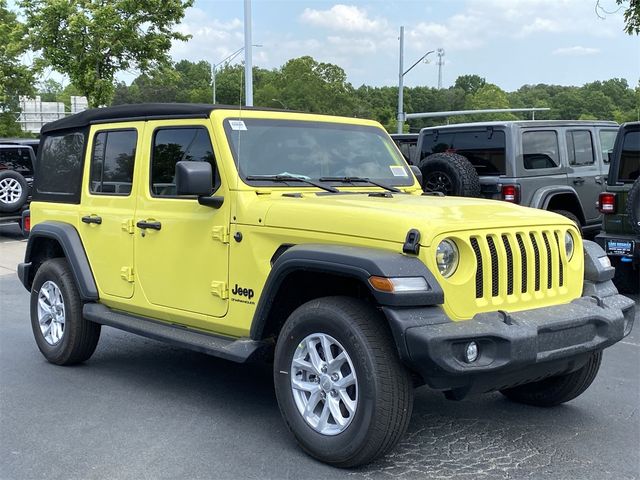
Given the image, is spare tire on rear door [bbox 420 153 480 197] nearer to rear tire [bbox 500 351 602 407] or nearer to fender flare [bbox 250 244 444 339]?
rear tire [bbox 500 351 602 407]

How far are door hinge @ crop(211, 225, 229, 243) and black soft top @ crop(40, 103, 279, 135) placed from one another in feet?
2.61

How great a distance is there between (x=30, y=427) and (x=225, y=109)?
7.68ft

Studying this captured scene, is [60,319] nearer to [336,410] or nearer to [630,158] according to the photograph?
[336,410]

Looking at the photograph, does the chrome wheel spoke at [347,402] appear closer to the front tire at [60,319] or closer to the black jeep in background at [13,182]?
the front tire at [60,319]

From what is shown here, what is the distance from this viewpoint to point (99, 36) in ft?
67.7

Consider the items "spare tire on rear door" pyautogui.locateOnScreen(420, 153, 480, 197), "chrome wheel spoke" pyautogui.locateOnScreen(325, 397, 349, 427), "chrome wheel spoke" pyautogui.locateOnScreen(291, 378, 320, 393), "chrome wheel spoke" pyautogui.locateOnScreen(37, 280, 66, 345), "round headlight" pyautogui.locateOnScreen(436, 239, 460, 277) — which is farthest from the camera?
"spare tire on rear door" pyautogui.locateOnScreen(420, 153, 480, 197)

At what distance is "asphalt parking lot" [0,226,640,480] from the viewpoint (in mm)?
3818

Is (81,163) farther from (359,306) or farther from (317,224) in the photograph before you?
(359,306)

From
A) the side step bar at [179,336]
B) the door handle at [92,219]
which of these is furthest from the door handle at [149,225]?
the side step bar at [179,336]

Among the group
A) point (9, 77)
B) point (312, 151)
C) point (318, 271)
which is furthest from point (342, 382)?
point (9, 77)

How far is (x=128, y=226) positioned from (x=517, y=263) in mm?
2781

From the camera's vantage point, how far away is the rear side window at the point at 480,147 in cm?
961

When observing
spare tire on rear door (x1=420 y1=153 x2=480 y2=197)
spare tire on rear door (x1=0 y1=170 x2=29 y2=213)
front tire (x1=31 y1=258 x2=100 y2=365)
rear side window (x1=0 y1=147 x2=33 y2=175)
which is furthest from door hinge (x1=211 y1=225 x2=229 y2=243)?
rear side window (x1=0 y1=147 x2=33 y2=175)

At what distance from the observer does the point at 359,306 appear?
3.76 metres
